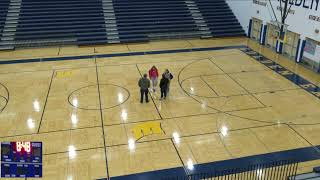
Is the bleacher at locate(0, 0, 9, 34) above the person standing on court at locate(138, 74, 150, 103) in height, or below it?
above

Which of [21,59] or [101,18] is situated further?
[101,18]

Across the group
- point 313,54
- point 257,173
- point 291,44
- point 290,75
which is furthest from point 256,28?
point 257,173

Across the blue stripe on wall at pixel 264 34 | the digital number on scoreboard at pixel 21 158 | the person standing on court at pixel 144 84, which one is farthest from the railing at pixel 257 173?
the blue stripe on wall at pixel 264 34

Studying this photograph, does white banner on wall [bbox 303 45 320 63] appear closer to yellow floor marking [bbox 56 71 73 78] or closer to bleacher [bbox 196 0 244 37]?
bleacher [bbox 196 0 244 37]

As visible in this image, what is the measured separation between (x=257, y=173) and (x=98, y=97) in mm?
8023

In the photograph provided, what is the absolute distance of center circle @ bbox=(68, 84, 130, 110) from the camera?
545 inches

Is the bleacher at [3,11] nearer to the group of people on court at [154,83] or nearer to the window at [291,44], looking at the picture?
the group of people on court at [154,83]

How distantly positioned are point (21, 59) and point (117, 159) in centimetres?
1268

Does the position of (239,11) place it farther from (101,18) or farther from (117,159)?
(117,159)

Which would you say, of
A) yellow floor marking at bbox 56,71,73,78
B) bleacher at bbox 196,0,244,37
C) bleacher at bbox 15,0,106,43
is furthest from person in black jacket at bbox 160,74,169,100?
bleacher at bbox 196,0,244,37

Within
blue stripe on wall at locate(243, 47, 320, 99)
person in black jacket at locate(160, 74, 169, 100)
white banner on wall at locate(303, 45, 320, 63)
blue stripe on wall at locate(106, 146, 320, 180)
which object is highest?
white banner on wall at locate(303, 45, 320, 63)

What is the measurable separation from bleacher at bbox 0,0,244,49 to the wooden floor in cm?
439

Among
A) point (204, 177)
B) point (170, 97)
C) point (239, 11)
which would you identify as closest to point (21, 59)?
point (170, 97)

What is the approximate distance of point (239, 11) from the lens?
26156mm
